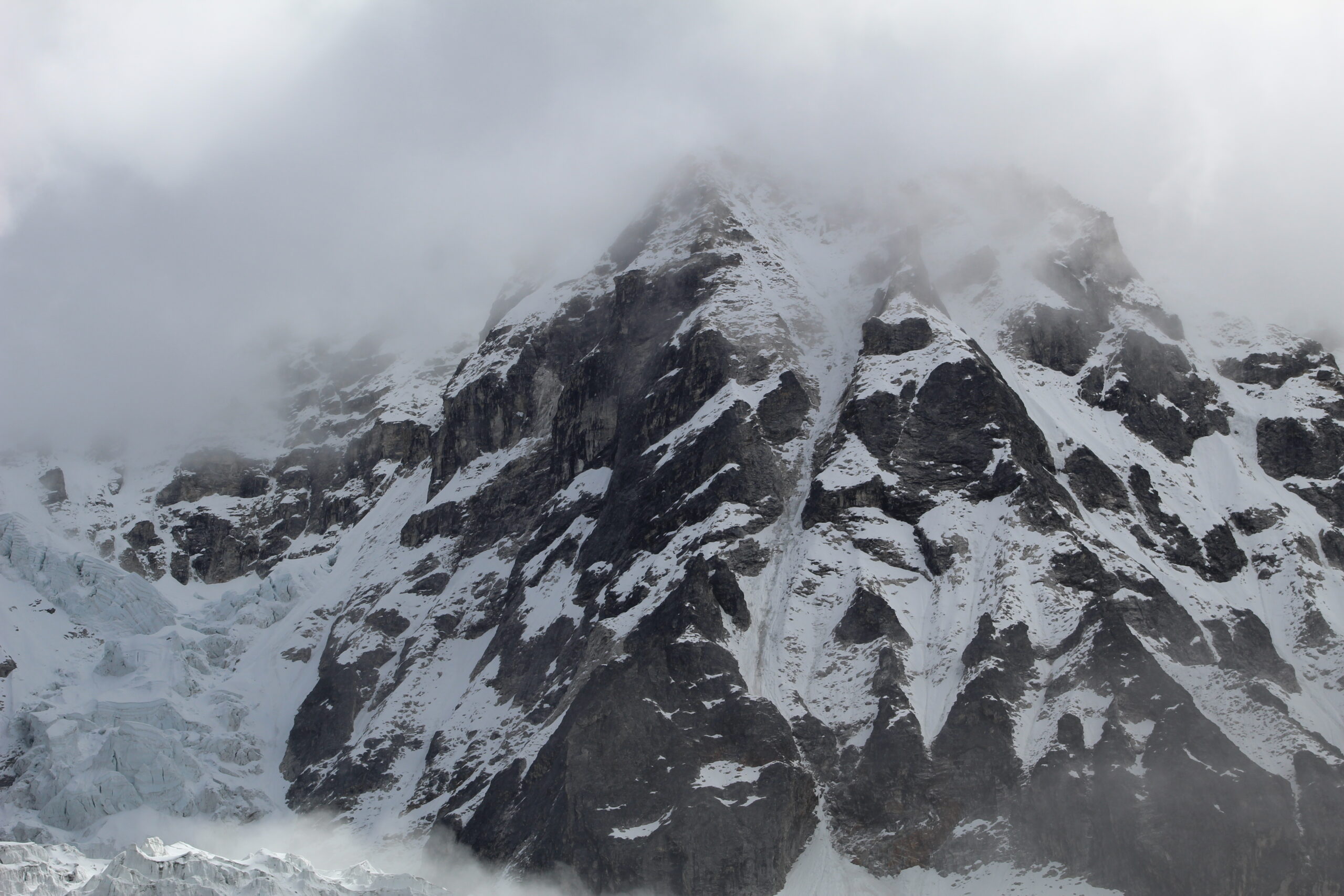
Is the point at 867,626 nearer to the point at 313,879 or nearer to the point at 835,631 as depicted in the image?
the point at 835,631

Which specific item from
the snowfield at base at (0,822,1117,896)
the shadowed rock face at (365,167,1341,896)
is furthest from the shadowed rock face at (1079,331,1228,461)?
the snowfield at base at (0,822,1117,896)

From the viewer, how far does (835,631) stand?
136500 mm

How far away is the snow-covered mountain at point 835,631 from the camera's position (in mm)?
120875

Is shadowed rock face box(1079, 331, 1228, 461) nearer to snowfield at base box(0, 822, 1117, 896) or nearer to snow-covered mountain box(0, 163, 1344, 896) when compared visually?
snow-covered mountain box(0, 163, 1344, 896)

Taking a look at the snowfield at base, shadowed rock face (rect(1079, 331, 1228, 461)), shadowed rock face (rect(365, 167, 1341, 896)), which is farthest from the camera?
shadowed rock face (rect(1079, 331, 1228, 461))

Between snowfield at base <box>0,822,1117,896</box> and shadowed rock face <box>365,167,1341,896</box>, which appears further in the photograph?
shadowed rock face <box>365,167,1341,896</box>

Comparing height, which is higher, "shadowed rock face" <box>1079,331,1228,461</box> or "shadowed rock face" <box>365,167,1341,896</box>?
"shadowed rock face" <box>1079,331,1228,461</box>

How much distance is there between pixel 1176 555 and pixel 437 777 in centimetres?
→ 8132

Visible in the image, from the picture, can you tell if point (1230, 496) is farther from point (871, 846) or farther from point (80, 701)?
→ point (80, 701)

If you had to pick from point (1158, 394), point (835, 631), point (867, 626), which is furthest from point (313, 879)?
point (1158, 394)

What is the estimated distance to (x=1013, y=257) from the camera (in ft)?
631

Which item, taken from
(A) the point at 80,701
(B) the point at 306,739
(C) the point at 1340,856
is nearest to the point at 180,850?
(B) the point at 306,739

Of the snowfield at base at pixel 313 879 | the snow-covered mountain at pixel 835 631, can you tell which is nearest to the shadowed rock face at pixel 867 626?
the snow-covered mountain at pixel 835 631

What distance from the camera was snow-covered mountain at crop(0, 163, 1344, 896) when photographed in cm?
12088
